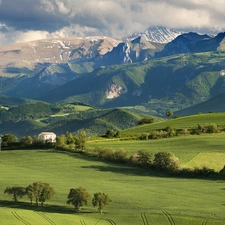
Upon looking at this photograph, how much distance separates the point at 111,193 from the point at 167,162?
3063 cm

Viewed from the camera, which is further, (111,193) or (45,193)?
(111,193)

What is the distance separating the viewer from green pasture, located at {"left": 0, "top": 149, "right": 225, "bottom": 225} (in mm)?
81562

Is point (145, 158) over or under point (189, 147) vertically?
under

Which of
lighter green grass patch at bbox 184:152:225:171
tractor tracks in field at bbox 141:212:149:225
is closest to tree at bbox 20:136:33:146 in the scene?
lighter green grass patch at bbox 184:152:225:171

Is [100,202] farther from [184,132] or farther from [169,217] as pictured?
[184,132]

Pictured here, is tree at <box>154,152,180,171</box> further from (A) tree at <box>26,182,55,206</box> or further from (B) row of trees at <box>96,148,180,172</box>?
(A) tree at <box>26,182,55,206</box>

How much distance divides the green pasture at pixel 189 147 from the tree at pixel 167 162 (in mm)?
3554

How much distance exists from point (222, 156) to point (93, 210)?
187ft

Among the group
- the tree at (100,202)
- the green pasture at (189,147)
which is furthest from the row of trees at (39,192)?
the green pasture at (189,147)

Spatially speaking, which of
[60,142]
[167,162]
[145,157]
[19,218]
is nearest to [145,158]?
[145,157]

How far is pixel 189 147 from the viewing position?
153 meters

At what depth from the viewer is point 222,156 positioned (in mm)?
139000

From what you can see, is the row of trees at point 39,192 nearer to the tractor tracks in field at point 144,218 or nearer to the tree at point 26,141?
the tractor tracks in field at point 144,218

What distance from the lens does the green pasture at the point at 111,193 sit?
268 ft
